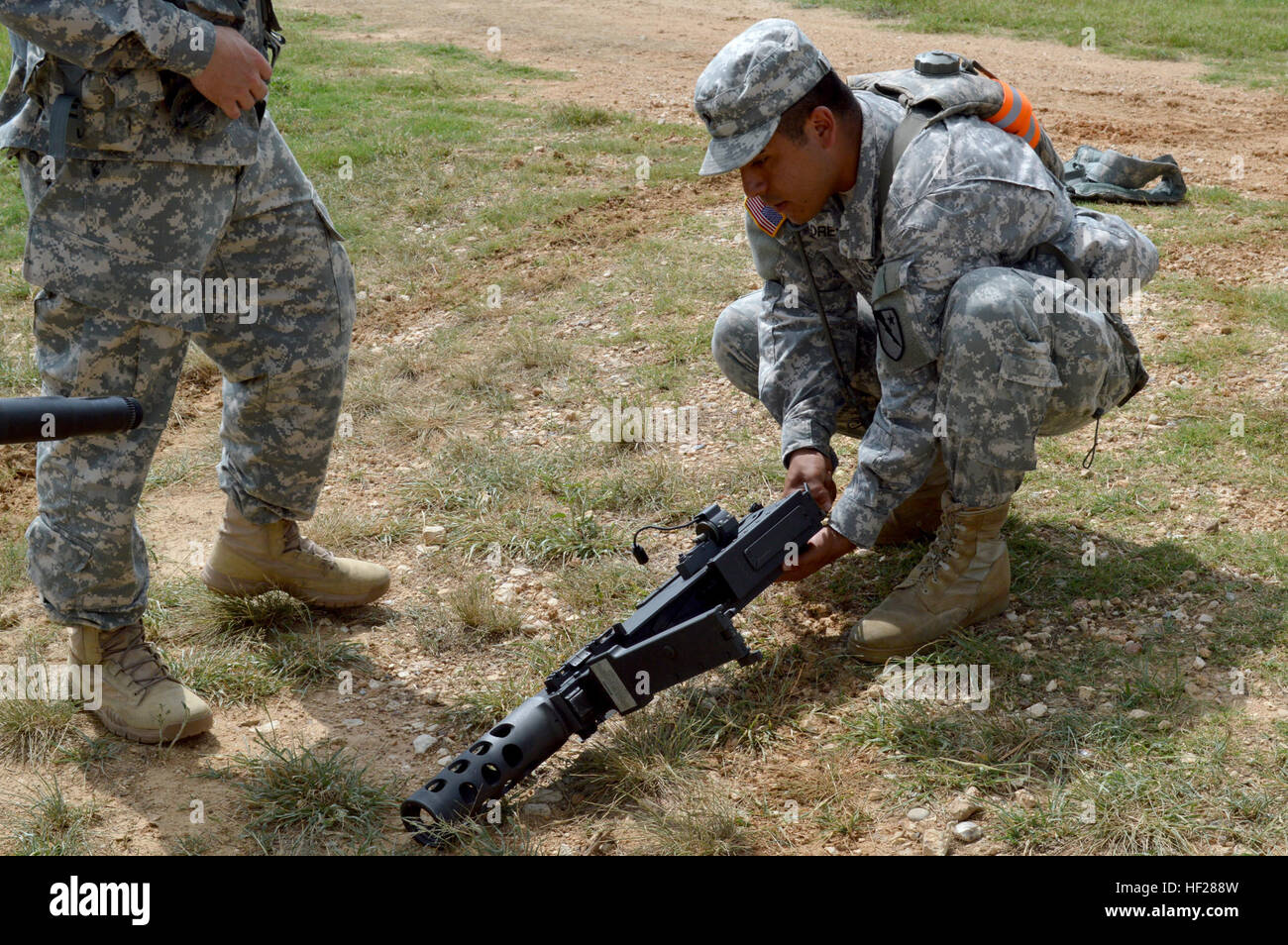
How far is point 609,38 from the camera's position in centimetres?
1320

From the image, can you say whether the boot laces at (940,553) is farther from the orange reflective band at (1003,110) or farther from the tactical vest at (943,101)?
the orange reflective band at (1003,110)

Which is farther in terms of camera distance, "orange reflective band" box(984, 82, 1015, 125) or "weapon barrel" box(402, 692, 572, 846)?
"orange reflective band" box(984, 82, 1015, 125)

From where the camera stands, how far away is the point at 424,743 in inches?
122

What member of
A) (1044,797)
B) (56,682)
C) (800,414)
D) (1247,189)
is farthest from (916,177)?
(1247,189)

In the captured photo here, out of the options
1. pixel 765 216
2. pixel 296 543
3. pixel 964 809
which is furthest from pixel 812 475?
pixel 296 543

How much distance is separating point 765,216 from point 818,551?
0.98 m

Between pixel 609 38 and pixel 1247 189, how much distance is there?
790cm

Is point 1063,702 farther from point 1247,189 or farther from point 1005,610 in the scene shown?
point 1247,189

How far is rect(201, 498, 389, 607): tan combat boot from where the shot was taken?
3459 mm

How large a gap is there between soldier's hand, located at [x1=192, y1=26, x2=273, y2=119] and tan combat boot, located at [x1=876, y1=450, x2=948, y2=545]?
6.83 ft

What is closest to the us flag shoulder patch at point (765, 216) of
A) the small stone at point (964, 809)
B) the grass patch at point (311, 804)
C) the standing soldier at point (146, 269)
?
the standing soldier at point (146, 269)

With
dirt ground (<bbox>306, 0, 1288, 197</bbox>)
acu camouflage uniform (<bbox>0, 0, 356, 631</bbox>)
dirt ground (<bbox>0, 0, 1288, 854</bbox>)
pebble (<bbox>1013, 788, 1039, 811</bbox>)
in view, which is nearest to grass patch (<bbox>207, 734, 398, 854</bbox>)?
dirt ground (<bbox>0, 0, 1288, 854</bbox>)

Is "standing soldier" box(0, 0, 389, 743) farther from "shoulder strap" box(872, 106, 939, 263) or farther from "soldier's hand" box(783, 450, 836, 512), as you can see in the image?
"shoulder strap" box(872, 106, 939, 263)

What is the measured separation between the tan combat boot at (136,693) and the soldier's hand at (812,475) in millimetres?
1624
